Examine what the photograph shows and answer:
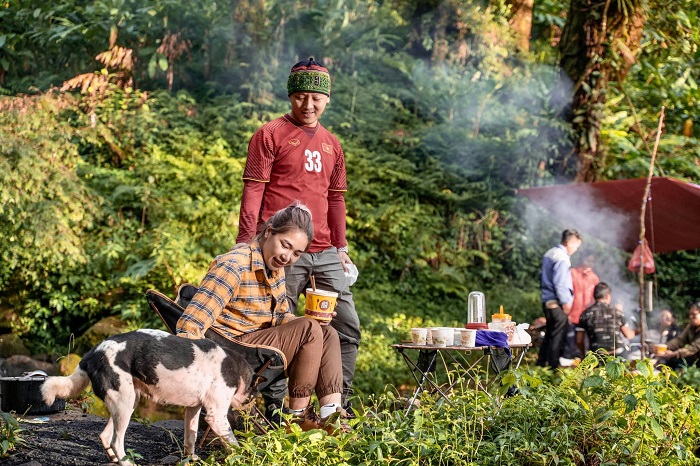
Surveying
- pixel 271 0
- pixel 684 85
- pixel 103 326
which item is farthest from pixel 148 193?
pixel 684 85

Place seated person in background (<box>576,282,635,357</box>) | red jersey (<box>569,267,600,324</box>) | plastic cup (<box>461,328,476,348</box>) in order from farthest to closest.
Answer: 1. red jersey (<box>569,267,600,324</box>)
2. seated person in background (<box>576,282,635,357</box>)
3. plastic cup (<box>461,328,476,348</box>)

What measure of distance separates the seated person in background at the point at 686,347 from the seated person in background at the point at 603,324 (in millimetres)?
431

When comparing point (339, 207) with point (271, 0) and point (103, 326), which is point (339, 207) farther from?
point (271, 0)

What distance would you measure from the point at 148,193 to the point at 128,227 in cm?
47

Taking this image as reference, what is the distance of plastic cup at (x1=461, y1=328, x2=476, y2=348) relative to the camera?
15.4 ft

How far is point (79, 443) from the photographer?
4090 mm

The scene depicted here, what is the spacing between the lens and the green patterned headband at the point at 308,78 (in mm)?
4453

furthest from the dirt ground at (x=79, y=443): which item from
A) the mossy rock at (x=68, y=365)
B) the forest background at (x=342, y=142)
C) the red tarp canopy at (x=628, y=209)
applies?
the red tarp canopy at (x=628, y=209)

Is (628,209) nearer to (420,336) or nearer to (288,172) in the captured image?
(420,336)

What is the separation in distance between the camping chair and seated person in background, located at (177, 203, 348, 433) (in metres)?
0.11

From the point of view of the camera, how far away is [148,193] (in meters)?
9.32

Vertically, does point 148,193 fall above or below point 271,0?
below

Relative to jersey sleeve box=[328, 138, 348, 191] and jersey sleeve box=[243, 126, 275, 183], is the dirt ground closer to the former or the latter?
jersey sleeve box=[243, 126, 275, 183]

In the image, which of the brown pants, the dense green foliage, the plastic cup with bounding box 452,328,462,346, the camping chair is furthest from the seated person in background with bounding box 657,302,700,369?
the camping chair
